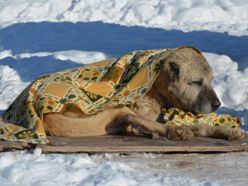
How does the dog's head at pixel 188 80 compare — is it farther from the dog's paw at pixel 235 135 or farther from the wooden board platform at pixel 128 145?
the wooden board platform at pixel 128 145

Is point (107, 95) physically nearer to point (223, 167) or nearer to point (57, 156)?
point (57, 156)

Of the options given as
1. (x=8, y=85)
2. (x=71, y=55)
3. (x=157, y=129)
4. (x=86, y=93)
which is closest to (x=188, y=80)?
(x=157, y=129)

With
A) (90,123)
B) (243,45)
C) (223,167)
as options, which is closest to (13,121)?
(90,123)

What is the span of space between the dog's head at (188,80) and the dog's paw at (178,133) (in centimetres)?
42

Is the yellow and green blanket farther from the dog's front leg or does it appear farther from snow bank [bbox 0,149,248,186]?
snow bank [bbox 0,149,248,186]

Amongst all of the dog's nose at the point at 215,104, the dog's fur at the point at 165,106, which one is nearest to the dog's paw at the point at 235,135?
the dog's fur at the point at 165,106

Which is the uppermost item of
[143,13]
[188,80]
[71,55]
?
[188,80]

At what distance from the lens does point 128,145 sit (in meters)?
5.55

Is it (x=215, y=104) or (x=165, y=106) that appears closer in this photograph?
(x=215, y=104)

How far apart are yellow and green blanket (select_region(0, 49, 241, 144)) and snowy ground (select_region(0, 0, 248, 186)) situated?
1.64 ft

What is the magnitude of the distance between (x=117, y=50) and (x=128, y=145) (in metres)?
7.25

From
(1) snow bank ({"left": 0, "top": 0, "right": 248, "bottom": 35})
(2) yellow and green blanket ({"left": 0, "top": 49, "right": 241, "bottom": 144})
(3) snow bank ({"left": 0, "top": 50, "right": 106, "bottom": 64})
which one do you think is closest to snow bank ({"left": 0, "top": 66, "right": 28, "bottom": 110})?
(3) snow bank ({"left": 0, "top": 50, "right": 106, "bottom": 64})

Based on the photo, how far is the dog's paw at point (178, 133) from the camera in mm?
5844

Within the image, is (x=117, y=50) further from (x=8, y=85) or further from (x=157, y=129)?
(x=157, y=129)
